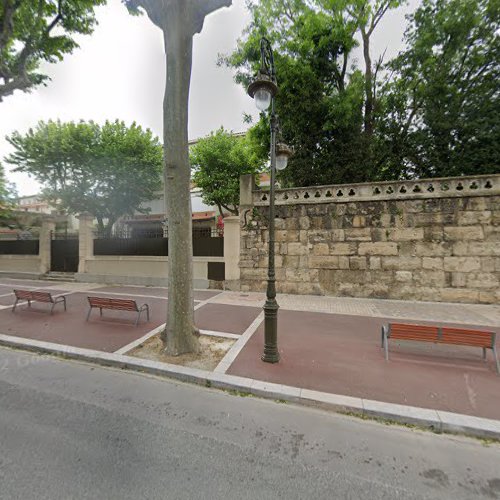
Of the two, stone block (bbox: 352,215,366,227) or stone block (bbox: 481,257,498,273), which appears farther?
stone block (bbox: 352,215,366,227)

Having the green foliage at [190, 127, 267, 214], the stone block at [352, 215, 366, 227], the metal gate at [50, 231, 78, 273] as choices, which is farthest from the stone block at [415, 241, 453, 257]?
the metal gate at [50, 231, 78, 273]

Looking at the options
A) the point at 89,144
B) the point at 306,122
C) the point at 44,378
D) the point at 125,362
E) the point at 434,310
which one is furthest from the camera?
the point at 89,144

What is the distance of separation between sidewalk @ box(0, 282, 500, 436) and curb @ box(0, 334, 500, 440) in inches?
2.3

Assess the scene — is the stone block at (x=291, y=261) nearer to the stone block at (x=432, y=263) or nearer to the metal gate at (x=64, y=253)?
the stone block at (x=432, y=263)

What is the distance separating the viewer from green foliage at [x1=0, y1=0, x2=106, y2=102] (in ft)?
28.1

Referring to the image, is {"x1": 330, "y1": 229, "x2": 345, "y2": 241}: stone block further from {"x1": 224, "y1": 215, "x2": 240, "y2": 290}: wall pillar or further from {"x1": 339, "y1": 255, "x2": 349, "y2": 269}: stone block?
{"x1": 224, "y1": 215, "x2": 240, "y2": 290}: wall pillar

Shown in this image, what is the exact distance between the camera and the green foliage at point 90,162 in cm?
1661

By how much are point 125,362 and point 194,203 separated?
68.4 ft

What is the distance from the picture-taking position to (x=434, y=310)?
783 cm

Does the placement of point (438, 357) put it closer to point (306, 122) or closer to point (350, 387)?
point (350, 387)

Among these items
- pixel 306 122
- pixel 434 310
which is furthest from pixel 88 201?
pixel 434 310

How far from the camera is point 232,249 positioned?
1061cm

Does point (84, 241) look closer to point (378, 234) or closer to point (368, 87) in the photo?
point (378, 234)

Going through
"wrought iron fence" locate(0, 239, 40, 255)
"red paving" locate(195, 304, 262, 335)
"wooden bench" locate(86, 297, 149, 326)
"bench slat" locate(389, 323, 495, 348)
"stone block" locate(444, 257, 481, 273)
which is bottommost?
"red paving" locate(195, 304, 262, 335)
